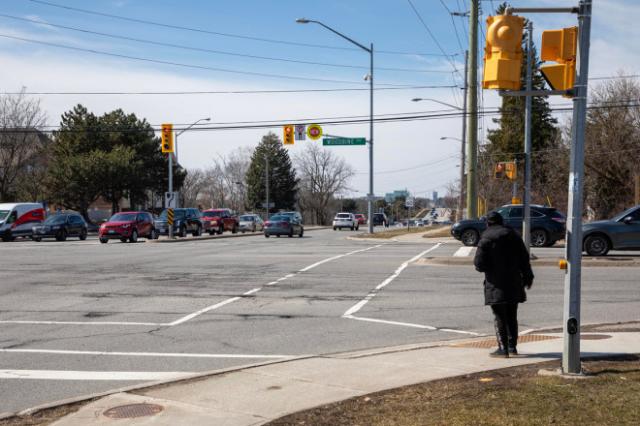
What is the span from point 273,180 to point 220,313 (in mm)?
94595

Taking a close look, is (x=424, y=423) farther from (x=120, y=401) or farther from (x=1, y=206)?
(x=1, y=206)

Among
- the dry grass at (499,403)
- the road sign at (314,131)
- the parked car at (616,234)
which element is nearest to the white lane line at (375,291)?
the dry grass at (499,403)

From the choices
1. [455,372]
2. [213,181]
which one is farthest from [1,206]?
[213,181]

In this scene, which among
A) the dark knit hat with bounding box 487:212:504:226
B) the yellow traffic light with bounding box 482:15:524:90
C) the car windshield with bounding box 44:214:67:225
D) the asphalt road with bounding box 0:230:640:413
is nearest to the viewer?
Answer: the yellow traffic light with bounding box 482:15:524:90

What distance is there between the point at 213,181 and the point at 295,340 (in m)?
124

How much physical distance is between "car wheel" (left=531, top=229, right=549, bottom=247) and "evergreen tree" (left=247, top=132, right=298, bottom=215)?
78.2 m

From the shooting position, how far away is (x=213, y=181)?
132125 mm

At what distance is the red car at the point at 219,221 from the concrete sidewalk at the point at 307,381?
143ft

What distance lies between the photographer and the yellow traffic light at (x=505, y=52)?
6.72 meters

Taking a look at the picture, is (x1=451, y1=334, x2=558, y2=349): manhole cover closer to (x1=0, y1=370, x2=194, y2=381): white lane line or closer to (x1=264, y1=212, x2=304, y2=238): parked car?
(x1=0, y1=370, x2=194, y2=381): white lane line

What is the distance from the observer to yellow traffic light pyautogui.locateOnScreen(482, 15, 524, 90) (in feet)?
22.1

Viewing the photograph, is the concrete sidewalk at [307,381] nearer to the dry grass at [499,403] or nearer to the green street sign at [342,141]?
the dry grass at [499,403]

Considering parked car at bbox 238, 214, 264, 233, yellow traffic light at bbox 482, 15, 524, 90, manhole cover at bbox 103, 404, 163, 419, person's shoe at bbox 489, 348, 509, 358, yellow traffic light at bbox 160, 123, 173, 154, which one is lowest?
manhole cover at bbox 103, 404, 163, 419

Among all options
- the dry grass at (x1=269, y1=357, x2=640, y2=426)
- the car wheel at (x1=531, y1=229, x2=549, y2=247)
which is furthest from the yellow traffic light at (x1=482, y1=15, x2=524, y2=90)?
the car wheel at (x1=531, y1=229, x2=549, y2=247)
